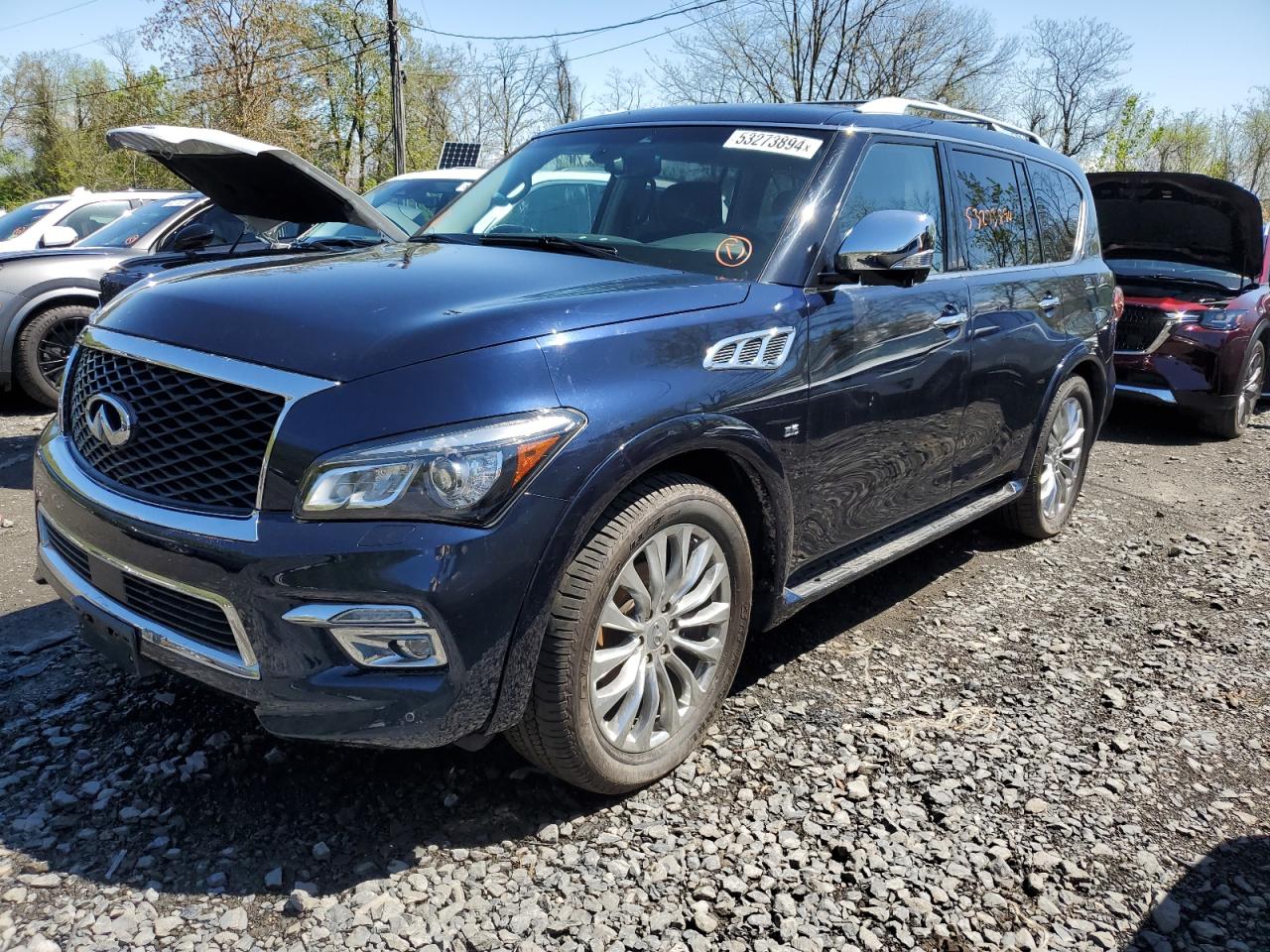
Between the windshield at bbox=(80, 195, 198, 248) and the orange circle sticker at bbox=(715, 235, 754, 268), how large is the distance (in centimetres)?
634

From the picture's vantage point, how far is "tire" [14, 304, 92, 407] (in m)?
7.47

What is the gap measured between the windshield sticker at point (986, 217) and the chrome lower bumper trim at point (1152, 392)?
14.5ft

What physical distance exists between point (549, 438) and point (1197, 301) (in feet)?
25.4

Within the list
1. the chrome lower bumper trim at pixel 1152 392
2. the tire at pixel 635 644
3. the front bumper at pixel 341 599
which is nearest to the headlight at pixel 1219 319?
the chrome lower bumper trim at pixel 1152 392

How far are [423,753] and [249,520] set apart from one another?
1.08 metres

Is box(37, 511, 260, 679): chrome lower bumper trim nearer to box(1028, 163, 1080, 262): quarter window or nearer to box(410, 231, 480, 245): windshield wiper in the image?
box(410, 231, 480, 245): windshield wiper

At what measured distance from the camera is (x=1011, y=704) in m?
3.50

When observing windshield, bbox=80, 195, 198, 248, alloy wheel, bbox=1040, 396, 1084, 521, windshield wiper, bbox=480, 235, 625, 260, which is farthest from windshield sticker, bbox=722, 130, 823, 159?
windshield, bbox=80, 195, 198, 248

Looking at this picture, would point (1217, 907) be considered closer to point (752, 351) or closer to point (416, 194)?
point (752, 351)

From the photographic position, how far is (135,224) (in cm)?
806

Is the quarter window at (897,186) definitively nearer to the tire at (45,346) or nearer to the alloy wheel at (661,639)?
the alloy wheel at (661,639)

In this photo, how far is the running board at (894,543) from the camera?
330 cm

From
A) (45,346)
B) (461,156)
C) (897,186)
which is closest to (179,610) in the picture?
(897,186)

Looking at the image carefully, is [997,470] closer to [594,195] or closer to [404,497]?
[594,195]
